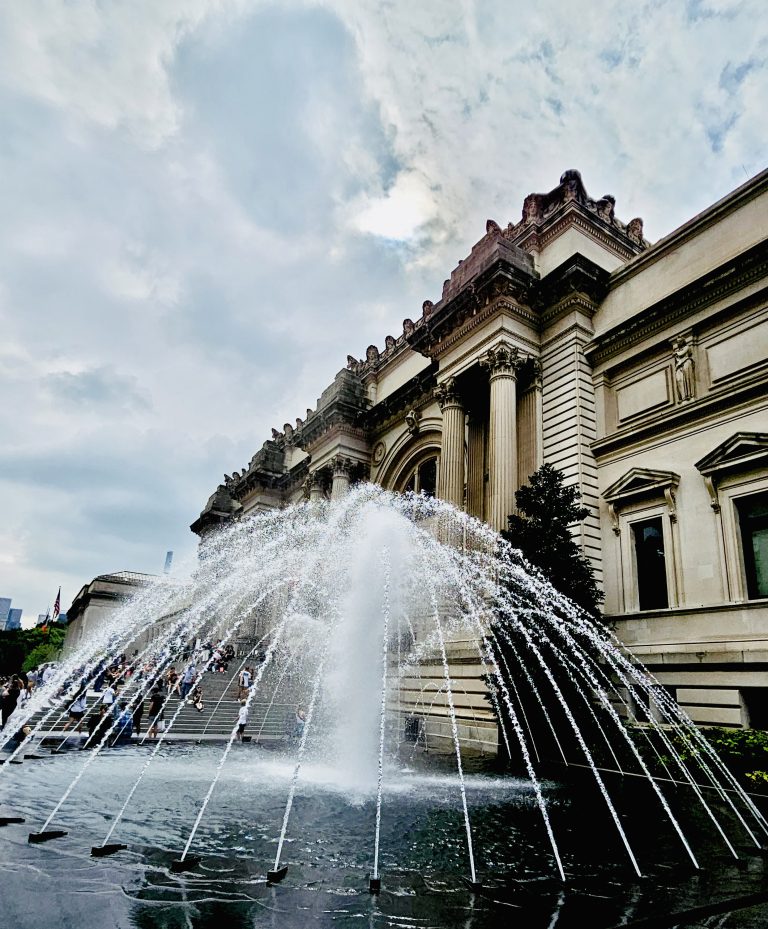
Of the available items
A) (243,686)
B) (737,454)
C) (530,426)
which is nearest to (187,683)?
(243,686)

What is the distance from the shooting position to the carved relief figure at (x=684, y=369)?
54.7 ft

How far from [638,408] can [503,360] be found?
4.56 m

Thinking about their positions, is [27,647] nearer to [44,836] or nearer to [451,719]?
[451,719]

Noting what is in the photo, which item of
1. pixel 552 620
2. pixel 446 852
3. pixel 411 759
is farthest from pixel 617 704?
pixel 446 852

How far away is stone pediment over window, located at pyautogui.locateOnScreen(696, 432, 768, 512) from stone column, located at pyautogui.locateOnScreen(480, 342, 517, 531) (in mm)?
5569

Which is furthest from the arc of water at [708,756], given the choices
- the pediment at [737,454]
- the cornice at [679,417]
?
the cornice at [679,417]

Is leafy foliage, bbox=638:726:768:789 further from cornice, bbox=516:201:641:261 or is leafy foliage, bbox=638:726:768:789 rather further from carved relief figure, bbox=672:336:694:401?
cornice, bbox=516:201:641:261

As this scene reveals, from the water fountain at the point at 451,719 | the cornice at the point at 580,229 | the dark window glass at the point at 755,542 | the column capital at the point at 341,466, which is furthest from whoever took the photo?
the column capital at the point at 341,466

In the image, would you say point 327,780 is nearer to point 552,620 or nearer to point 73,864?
point 73,864

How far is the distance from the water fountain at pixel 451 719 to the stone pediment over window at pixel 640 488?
12.4 ft

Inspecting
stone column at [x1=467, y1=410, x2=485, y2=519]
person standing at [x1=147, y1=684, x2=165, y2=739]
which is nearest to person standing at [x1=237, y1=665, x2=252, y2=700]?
person standing at [x1=147, y1=684, x2=165, y2=739]

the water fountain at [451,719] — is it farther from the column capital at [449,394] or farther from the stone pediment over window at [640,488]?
the column capital at [449,394]

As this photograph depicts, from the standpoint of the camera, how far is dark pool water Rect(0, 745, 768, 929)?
4.13 metres

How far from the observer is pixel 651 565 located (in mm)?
16781
